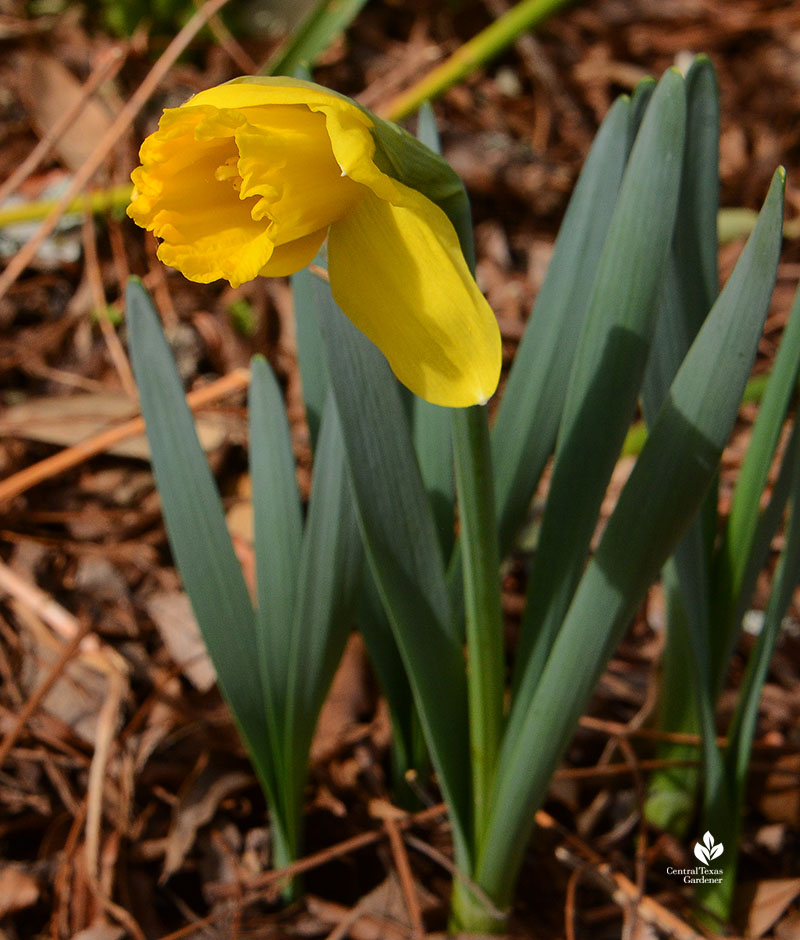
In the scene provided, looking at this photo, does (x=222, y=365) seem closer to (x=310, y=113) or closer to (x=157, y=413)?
(x=157, y=413)

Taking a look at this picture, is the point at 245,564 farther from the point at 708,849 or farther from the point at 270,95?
the point at 270,95

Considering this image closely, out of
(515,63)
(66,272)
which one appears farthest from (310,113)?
(515,63)

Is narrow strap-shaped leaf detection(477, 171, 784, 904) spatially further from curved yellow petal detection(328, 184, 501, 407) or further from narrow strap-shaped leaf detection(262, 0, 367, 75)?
narrow strap-shaped leaf detection(262, 0, 367, 75)

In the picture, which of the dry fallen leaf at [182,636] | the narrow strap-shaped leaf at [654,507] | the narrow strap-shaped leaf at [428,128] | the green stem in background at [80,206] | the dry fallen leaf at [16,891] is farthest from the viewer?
the green stem in background at [80,206]

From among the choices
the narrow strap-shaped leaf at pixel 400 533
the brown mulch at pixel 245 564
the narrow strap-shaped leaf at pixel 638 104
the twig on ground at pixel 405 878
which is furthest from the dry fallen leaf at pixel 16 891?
the narrow strap-shaped leaf at pixel 638 104

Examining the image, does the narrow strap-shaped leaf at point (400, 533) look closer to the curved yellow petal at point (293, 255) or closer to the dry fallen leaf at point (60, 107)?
the curved yellow petal at point (293, 255)

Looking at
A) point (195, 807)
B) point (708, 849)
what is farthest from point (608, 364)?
point (195, 807)
